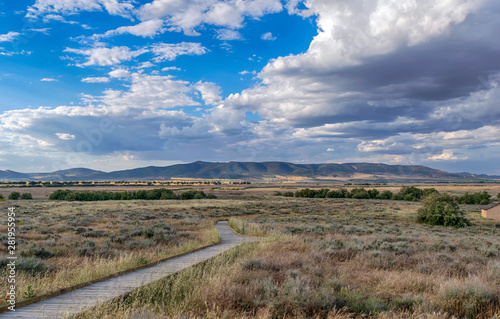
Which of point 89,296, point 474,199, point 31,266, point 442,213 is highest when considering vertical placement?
point 89,296

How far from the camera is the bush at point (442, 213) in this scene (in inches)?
1398

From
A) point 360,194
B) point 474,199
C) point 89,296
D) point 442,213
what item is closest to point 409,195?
point 360,194

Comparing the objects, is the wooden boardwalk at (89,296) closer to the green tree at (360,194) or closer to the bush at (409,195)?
the green tree at (360,194)

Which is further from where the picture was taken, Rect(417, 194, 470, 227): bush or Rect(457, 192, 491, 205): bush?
Rect(457, 192, 491, 205): bush

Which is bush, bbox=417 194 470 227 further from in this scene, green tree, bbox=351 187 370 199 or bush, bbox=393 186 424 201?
green tree, bbox=351 187 370 199

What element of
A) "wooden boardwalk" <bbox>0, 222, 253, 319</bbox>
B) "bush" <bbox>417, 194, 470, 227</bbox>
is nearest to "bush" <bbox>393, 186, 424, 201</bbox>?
"bush" <bbox>417, 194, 470, 227</bbox>

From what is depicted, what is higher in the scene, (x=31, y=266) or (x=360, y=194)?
(x=31, y=266)

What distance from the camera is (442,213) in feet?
120

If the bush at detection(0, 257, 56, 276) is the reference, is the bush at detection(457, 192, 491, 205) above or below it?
below

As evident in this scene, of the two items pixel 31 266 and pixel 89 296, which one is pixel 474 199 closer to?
pixel 31 266

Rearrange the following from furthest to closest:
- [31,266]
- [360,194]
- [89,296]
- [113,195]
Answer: [360,194] → [113,195] → [31,266] → [89,296]

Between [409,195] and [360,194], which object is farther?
[360,194]

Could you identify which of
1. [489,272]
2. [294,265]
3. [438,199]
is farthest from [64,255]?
[438,199]

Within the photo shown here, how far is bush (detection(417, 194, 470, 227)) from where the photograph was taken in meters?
35.5
